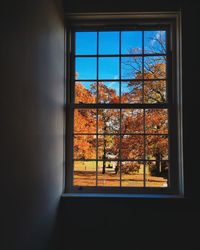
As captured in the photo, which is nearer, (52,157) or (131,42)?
(52,157)

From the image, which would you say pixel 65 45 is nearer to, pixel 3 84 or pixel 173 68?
pixel 173 68

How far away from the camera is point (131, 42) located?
2.42m

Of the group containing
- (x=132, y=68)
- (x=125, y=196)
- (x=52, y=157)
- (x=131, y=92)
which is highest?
(x=132, y=68)

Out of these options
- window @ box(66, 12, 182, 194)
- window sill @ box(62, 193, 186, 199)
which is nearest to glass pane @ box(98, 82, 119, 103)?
window @ box(66, 12, 182, 194)

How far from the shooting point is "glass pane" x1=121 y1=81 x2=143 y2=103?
7.79 feet

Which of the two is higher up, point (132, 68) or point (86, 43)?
point (86, 43)

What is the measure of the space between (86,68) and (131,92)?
54cm

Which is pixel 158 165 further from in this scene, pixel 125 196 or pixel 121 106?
pixel 121 106

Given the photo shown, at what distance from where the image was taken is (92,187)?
2350mm

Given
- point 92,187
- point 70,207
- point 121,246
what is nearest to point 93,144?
point 92,187

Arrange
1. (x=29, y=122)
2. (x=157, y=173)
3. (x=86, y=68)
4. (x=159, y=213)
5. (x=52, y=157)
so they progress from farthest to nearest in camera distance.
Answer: (x=86, y=68) → (x=157, y=173) → (x=159, y=213) → (x=52, y=157) → (x=29, y=122)

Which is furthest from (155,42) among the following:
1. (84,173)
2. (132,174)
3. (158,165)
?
(84,173)

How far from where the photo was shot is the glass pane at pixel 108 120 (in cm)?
238

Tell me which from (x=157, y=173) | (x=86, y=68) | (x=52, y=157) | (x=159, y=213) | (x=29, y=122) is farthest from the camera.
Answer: (x=86, y=68)
